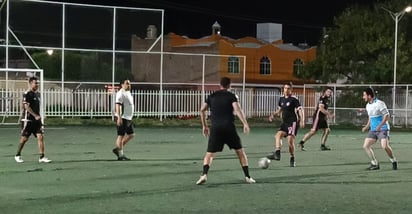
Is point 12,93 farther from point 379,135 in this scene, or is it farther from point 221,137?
point 221,137

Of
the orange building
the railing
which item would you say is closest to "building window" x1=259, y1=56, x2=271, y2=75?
the orange building

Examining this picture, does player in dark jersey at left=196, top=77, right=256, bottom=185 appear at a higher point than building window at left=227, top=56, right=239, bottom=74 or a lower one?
lower

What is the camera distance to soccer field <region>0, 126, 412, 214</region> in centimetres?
916

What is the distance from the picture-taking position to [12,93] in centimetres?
3098

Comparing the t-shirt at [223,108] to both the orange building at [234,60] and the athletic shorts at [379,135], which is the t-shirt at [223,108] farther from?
the orange building at [234,60]

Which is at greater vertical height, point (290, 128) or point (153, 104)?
point (153, 104)

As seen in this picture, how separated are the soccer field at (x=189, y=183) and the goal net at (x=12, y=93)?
11563 millimetres

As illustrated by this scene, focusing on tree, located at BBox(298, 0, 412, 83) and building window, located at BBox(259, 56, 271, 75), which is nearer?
tree, located at BBox(298, 0, 412, 83)

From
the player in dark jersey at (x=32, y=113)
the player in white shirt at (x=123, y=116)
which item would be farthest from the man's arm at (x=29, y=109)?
the player in white shirt at (x=123, y=116)

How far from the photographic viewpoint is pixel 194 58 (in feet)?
156

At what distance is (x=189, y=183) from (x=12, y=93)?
70.2 feet

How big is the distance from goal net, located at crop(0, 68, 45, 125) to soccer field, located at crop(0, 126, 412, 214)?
11563mm

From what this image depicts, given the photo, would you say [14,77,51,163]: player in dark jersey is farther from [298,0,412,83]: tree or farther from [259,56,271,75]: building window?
[259,56,271,75]: building window

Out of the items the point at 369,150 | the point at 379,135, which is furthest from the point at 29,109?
the point at 379,135
